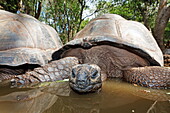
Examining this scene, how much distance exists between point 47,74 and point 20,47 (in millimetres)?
809

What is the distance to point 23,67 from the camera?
250cm

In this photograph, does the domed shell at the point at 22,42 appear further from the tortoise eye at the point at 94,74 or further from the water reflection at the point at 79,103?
the tortoise eye at the point at 94,74

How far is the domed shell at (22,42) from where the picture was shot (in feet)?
7.12

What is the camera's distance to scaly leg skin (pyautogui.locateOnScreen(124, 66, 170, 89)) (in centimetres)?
192

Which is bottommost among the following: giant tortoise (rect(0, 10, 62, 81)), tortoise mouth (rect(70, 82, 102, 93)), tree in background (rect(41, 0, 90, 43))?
tortoise mouth (rect(70, 82, 102, 93))

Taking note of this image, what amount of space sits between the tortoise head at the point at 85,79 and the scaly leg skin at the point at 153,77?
0.82 meters

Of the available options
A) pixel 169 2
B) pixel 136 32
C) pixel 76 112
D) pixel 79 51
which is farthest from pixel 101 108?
pixel 169 2

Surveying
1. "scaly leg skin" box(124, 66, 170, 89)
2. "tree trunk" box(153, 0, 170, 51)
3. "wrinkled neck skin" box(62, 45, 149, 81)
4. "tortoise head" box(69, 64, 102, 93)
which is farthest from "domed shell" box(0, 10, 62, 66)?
"tree trunk" box(153, 0, 170, 51)

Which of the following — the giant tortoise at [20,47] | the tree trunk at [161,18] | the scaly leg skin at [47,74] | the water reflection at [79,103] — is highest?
the tree trunk at [161,18]

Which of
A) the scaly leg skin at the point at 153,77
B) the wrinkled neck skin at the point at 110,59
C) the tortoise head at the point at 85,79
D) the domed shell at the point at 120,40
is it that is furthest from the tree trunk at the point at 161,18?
the tortoise head at the point at 85,79

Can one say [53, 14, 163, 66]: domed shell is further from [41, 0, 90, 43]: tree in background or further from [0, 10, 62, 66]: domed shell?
[41, 0, 90, 43]: tree in background

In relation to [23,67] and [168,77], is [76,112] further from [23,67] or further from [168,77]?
[23,67]

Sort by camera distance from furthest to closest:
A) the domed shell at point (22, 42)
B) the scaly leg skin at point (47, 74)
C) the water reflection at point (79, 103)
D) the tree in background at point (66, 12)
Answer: the tree in background at point (66, 12)
the domed shell at point (22, 42)
the scaly leg skin at point (47, 74)
the water reflection at point (79, 103)

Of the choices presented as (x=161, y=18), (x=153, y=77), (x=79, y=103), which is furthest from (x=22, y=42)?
(x=161, y=18)
